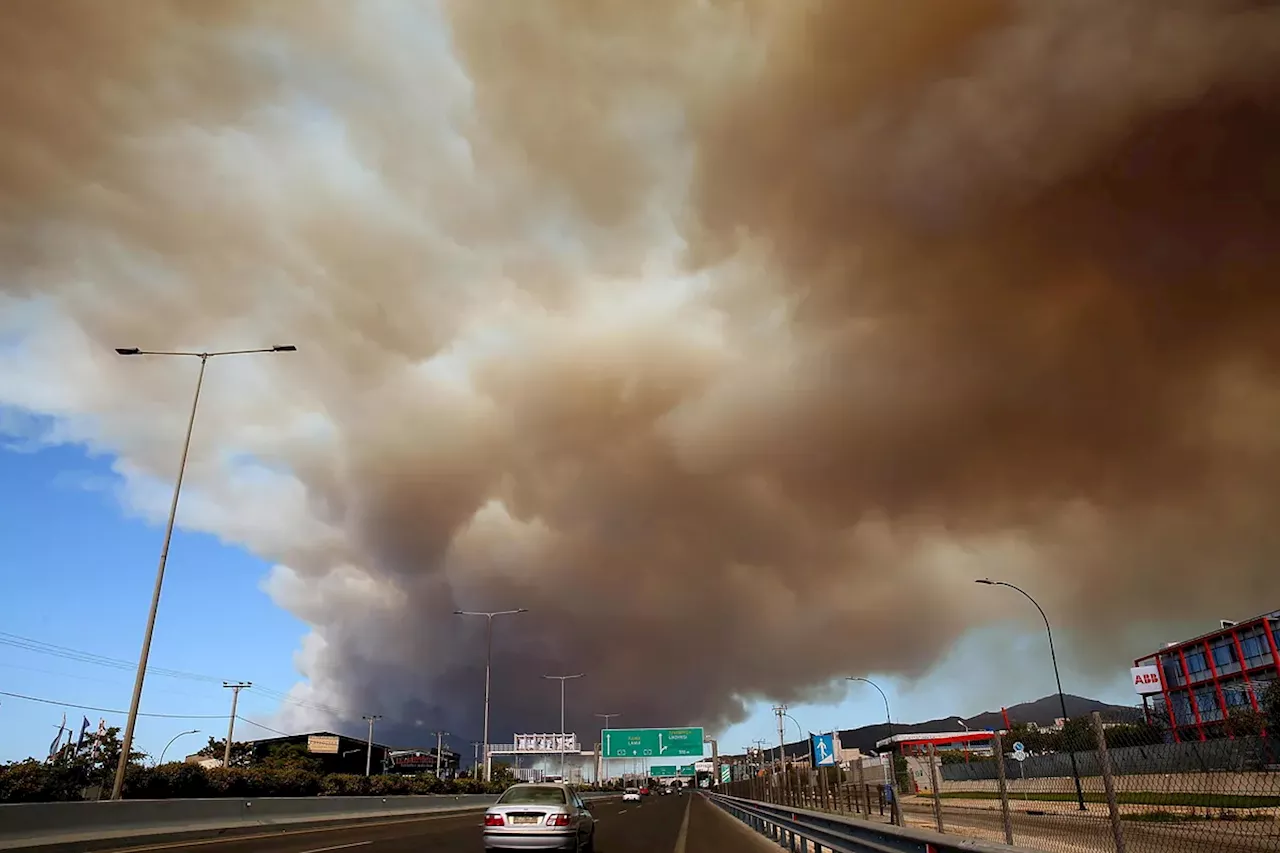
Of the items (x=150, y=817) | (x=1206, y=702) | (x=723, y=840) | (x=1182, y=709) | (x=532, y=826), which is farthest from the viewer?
(x=1182, y=709)

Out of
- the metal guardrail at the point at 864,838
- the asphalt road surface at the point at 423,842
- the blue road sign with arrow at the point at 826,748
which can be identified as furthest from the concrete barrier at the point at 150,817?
the blue road sign with arrow at the point at 826,748

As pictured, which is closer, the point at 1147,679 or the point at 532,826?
the point at 532,826

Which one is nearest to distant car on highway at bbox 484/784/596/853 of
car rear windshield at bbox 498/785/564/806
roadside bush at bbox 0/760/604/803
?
car rear windshield at bbox 498/785/564/806

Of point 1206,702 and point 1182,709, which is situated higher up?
point 1206,702

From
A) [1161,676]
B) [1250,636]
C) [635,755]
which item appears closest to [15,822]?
[635,755]

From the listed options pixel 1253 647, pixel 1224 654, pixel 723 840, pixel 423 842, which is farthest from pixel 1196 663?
pixel 423 842

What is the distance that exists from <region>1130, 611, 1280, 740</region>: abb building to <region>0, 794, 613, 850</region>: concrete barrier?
3212 inches

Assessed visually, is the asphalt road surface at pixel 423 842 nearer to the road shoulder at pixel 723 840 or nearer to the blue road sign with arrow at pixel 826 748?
the road shoulder at pixel 723 840

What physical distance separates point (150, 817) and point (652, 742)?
80218mm

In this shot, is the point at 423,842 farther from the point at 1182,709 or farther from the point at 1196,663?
the point at 1182,709

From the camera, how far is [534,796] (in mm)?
16688

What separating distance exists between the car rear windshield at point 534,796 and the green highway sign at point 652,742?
80797 millimetres

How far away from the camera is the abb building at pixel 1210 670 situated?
288 ft

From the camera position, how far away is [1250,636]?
92.2 metres
